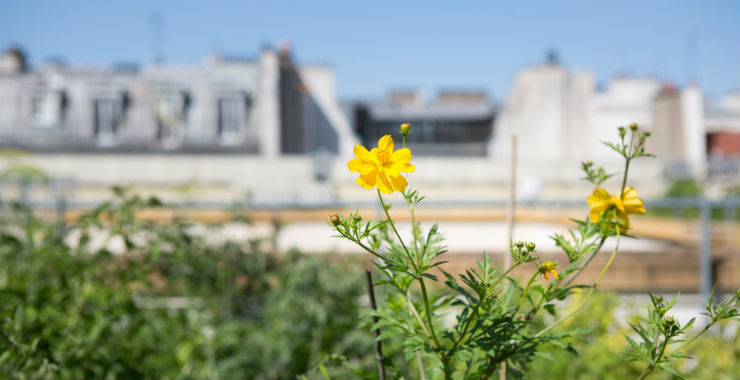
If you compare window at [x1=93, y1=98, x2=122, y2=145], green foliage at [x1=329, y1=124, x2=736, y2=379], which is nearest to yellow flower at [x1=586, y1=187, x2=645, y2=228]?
green foliage at [x1=329, y1=124, x2=736, y2=379]

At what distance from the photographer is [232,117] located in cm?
2292

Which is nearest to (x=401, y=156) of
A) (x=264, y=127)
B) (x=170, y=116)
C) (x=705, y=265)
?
(x=705, y=265)

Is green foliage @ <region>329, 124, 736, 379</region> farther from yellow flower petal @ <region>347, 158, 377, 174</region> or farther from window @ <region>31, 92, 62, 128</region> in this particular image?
window @ <region>31, 92, 62, 128</region>

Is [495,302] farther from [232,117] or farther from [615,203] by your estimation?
[232,117]

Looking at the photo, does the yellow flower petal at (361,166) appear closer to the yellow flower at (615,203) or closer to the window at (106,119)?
the yellow flower at (615,203)

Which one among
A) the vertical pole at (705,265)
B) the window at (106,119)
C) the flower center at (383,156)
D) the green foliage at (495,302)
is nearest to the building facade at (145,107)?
the window at (106,119)

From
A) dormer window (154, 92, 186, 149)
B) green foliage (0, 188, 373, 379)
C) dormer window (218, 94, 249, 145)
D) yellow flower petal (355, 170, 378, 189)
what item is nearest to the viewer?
yellow flower petal (355, 170, 378, 189)

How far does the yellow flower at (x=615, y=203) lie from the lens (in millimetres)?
682

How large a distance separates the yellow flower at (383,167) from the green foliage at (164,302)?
0.80 m

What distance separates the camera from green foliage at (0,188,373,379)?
1326 millimetres

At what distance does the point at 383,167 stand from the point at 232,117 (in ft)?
76.1

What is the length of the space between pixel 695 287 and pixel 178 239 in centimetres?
229

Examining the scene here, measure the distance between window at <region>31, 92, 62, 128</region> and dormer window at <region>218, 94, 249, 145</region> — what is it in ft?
20.2

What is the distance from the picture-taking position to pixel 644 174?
22391 mm
